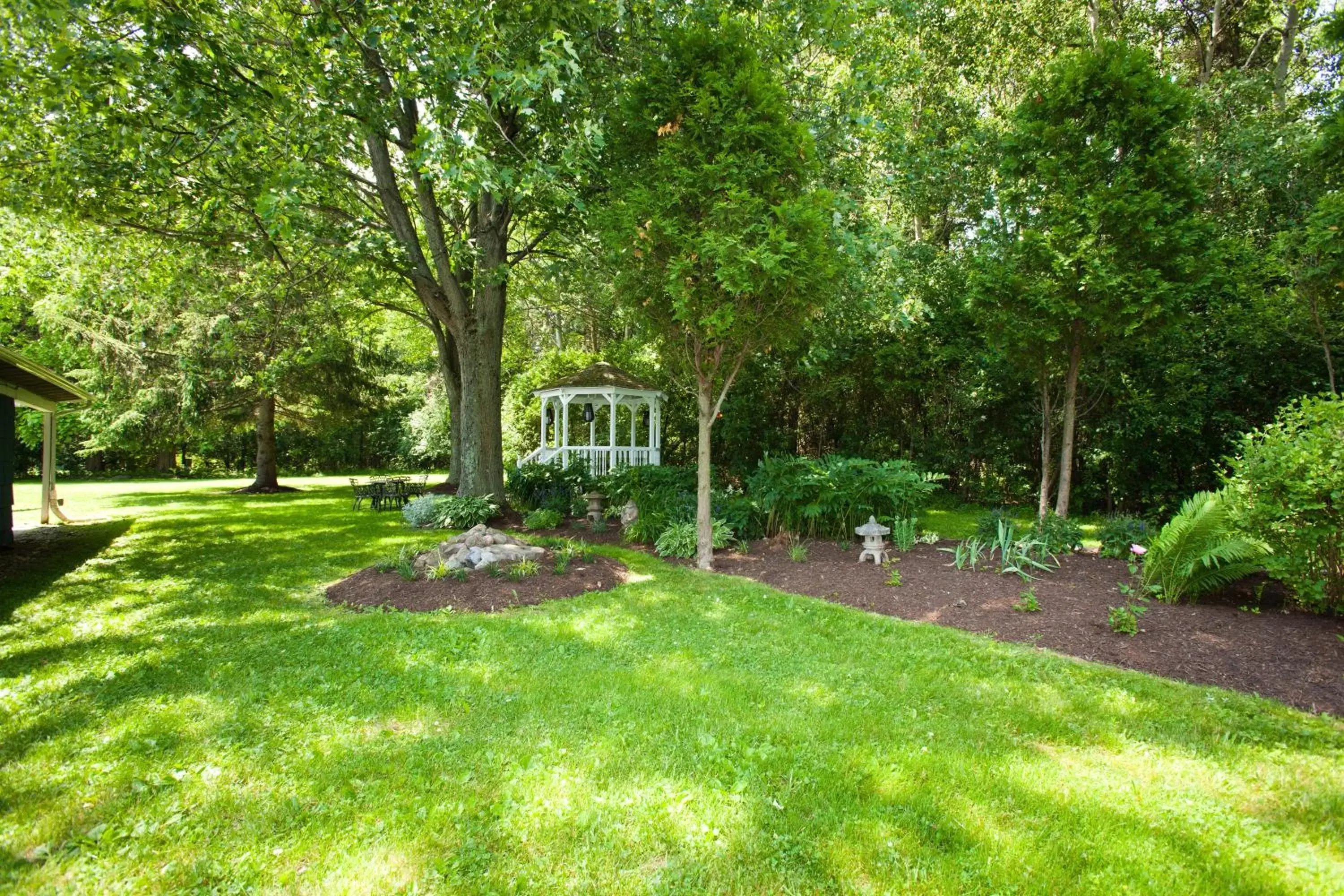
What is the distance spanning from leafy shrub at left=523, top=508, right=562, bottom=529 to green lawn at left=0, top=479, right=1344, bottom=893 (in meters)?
4.57

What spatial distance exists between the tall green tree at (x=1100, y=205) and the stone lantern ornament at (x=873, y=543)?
2.98 meters

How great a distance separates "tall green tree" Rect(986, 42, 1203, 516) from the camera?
648 centimetres

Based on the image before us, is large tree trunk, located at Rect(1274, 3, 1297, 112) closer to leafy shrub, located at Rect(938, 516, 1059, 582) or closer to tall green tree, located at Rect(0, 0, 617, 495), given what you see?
leafy shrub, located at Rect(938, 516, 1059, 582)

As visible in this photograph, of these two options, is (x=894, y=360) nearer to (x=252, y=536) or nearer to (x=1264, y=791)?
(x=1264, y=791)

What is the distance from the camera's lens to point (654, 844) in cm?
229

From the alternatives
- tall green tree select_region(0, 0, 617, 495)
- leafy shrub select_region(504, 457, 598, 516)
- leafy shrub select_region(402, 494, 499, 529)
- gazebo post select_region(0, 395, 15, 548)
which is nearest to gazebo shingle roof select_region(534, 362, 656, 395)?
leafy shrub select_region(504, 457, 598, 516)

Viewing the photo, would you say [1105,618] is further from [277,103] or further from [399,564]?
[277,103]

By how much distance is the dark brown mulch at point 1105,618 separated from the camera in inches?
150

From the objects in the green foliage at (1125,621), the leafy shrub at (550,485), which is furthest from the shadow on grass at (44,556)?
the green foliage at (1125,621)

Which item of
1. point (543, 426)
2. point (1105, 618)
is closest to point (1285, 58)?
point (1105, 618)

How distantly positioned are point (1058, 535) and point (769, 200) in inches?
185

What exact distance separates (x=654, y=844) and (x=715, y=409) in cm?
483

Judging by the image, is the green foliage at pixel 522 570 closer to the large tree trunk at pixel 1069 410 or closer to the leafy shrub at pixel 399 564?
the leafy shrub at pixel 399 564

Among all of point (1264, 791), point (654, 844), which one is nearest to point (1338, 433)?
point (1264, 791)
